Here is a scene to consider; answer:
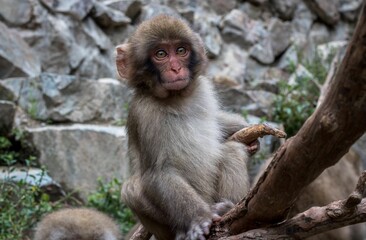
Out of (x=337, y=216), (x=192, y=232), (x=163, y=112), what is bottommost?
(x=192, y=232)

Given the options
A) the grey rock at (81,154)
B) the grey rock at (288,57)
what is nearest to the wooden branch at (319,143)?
the grey rock at (81,154)

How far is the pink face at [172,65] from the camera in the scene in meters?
4.22

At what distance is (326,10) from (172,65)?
10694 mm

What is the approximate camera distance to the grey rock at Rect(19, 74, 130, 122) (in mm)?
9055

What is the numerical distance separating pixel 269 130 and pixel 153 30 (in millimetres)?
1106

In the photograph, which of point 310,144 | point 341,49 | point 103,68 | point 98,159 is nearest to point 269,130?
point 310,144

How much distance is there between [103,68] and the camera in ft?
35.9

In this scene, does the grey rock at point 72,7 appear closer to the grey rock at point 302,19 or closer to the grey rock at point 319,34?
A: the grey rock at point 302,19

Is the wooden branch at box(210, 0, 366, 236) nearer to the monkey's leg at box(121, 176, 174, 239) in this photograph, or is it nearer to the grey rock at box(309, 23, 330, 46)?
the monkey's leg at box(121, 176, 174, 239)

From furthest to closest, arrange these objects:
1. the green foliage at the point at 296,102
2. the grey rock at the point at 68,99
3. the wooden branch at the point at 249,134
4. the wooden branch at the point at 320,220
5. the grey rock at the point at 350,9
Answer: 1. the grey rock at the point at 350,9
2. the green foliage at the point at 296,102
3. the grey rock at the point at 68,99
4. the wooden branch at the point at 249,134
5. the wooden branch at the point at 320,220

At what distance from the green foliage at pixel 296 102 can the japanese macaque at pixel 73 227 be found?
466 cm

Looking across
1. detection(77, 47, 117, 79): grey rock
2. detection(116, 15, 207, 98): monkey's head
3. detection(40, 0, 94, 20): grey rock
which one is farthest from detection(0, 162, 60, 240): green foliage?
detection(40, 0, 94, 20): grey rock

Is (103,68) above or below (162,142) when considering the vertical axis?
below

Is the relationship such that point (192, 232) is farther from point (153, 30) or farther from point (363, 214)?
point (153, 30)
